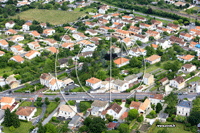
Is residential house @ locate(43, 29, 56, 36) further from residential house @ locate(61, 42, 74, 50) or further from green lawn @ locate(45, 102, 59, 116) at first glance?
green lawn @ locate(45, 102, 59, 116)

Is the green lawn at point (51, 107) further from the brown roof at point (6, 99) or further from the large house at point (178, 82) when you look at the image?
the large house at point (178, 82)

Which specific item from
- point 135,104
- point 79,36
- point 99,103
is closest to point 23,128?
point 99,103

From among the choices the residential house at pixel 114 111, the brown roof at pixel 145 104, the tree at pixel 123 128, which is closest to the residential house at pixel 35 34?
the residential house at pixel 114 111

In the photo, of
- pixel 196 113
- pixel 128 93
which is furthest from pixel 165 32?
pixel 196 113

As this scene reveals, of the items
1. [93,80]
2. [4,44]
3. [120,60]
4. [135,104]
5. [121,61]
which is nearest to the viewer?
[135,104]

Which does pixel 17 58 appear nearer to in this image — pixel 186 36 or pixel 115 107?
pixel 115 107

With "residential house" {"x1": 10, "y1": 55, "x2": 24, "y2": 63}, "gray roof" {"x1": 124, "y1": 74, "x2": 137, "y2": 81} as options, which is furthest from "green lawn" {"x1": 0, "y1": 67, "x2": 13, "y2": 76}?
"gray roof" {"x1": 124, "y1": 74, "x2": 137, "y2": 81}

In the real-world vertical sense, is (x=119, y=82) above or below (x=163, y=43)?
below

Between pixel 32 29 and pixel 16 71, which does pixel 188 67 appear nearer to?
pixel 16 71
